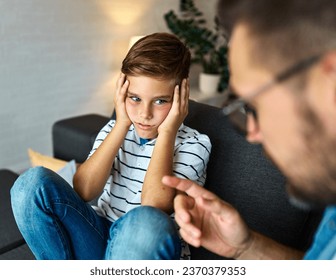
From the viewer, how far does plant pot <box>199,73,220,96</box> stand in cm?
349

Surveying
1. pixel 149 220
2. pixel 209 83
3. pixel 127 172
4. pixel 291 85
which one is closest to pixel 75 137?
pixel 127 172

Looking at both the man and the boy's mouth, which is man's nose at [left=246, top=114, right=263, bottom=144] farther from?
the boy's mouth

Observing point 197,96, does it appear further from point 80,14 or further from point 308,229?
point 308,229

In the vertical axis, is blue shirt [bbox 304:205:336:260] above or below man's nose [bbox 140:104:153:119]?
below

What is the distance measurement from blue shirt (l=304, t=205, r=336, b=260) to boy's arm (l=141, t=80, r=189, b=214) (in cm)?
41

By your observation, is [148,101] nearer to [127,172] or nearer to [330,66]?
[127,172]

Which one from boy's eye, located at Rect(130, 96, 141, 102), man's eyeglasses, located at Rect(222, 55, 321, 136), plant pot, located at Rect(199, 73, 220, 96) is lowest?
plant pot, located at Rect(199, 73, 220, 96)

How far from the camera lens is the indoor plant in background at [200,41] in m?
3.35

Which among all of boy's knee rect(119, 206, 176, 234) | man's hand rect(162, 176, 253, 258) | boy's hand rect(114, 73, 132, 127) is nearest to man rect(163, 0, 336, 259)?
man's hand rect(162, 176, 253, 258)

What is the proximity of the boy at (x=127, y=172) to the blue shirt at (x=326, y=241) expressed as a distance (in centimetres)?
31

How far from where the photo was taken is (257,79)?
2.23ft
